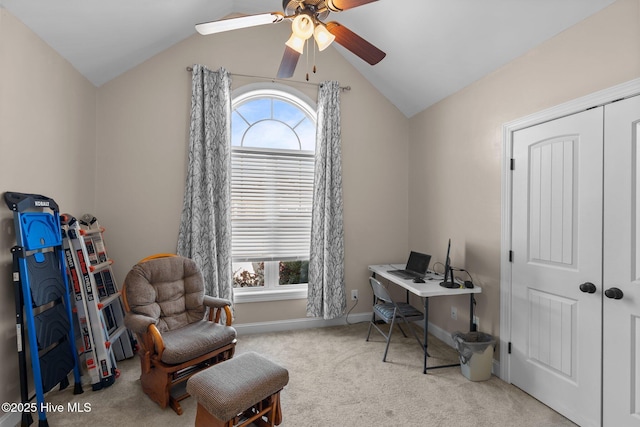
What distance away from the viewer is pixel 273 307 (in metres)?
3.62

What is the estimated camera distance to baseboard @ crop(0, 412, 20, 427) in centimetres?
189

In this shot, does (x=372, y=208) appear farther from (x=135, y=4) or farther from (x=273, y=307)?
(x=135, y=4)

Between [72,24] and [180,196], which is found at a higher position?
[72,24]

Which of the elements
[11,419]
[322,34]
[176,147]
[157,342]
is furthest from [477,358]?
[176,147]

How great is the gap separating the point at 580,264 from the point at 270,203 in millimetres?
2876

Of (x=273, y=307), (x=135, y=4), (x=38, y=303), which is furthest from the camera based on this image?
(x=273, y=307)

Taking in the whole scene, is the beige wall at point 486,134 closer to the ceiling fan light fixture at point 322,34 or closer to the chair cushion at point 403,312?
the chair cushion at point 403,312

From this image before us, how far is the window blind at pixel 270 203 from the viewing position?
3611mm

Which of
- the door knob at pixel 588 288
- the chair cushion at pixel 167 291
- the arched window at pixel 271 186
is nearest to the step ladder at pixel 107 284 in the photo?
the chair cushion at pixel 167 291

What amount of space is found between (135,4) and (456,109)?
3023 mm

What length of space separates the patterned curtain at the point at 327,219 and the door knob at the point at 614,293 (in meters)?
2.35

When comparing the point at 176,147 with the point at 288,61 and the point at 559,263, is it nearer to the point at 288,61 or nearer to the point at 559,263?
the point at 288,61

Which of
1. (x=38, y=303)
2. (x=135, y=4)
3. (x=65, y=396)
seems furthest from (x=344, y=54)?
(x=65, y=396)

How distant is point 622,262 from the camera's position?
1859 mm
